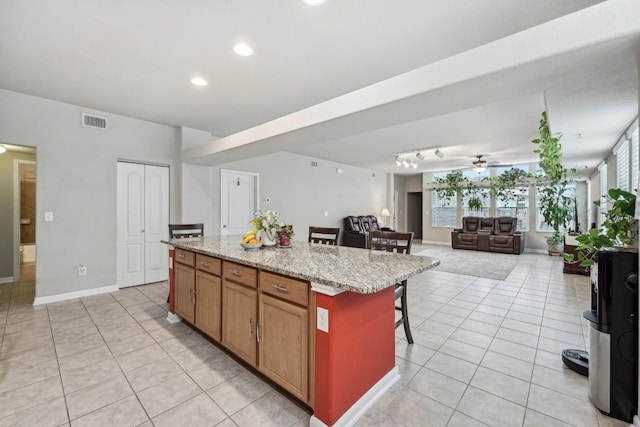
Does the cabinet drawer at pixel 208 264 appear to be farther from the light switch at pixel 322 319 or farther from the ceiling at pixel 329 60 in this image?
the ceiling at pixel 329 60

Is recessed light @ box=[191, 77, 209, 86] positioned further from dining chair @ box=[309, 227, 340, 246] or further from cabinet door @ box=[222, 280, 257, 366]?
cabinet door @ box=[222, 280, 257, 366]

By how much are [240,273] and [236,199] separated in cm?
395

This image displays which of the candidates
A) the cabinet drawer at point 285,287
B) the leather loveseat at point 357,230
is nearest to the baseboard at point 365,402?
the cabinet drawer at point 285,287

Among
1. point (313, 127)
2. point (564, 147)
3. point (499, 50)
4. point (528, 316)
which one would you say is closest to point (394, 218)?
point (564, 147)

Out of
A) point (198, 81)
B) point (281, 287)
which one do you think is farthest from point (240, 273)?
point (198, 81)

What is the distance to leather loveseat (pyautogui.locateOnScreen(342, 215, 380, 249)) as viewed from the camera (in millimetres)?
8039

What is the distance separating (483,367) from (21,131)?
19.0 feet

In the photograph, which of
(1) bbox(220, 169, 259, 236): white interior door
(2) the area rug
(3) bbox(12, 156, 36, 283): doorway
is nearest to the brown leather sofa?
(2) the area rug

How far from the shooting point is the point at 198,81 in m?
3.21

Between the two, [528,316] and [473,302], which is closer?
[528,316]

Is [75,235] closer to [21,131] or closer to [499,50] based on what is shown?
[21,131]

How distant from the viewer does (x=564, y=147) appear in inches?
182

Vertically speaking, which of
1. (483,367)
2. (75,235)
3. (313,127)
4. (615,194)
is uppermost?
(313,127)

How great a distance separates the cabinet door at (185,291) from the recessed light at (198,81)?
6.65 ft
